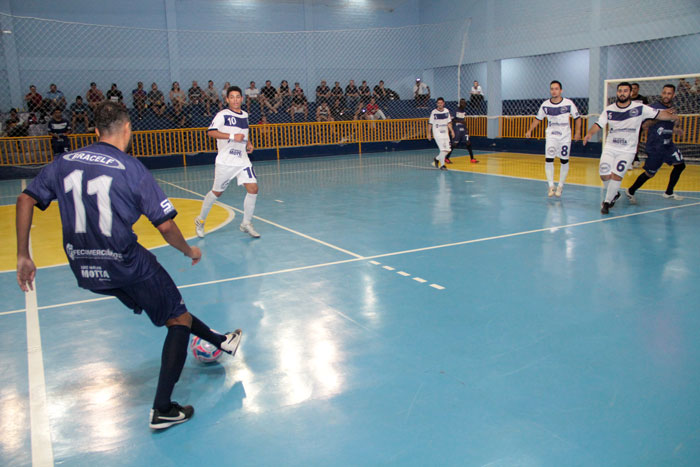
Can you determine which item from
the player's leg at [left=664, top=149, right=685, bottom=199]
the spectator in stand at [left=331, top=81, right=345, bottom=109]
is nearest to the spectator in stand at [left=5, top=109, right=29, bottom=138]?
the spectator in stand at [left=331, top=81, right=345, bottom=109]

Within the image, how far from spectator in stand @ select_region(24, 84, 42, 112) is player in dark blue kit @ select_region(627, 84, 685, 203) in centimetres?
1839

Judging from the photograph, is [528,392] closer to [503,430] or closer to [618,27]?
[503,430]

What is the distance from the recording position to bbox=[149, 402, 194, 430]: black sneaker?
3211 millimetres

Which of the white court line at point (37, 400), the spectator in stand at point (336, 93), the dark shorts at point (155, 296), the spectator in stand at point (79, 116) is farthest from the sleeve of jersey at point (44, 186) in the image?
the spectator in stand at point (336, 93)

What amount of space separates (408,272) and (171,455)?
11.7 feet

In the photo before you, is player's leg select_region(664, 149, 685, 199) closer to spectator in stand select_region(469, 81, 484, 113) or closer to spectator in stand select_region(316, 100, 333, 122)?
spectator in stand select_region(469, 81, 484, 113)

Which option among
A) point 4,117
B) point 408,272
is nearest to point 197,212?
point 408,272

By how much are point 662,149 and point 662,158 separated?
0.19 m

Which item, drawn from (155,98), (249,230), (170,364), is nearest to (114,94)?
(155,98)

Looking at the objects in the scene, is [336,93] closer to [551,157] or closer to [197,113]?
[197,113]

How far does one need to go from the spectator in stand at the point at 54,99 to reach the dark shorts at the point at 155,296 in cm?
1852

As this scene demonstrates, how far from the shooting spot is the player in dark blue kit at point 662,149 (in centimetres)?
964

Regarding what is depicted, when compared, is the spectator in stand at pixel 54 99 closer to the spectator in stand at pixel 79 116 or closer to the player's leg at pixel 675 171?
the spectator in stand at pixel 79 116

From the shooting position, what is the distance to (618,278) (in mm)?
5664
